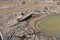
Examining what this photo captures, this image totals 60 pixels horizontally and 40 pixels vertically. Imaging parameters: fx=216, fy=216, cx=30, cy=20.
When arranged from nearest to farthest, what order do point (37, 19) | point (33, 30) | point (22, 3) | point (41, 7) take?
point (33, 30) → point (37, 19) → point (41, 7) → point (22, 3)

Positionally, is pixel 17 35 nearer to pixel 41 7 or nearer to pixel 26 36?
pixel 26 36

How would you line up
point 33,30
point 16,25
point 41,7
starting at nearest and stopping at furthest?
point 33,30 < point 16,25 < point 41,7

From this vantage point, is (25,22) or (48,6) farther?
(48,6)

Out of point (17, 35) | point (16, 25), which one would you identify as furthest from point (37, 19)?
point (17, 35)

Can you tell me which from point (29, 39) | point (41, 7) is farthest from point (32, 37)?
point (41, 7)

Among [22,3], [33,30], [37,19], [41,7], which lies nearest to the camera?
[33,30]

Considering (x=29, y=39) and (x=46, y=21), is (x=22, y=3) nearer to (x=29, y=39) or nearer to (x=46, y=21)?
(x=46, y=21)
